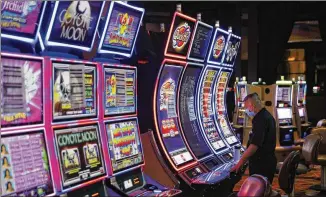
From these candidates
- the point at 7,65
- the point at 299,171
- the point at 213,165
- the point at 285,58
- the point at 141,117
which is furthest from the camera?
the point at 285,58

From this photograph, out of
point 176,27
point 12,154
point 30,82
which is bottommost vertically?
point 12,154

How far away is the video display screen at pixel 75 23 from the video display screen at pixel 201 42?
1.66 metres

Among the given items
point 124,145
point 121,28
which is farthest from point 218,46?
point 124,145

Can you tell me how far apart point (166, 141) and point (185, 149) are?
32cm

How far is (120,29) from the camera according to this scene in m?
→ 3.32

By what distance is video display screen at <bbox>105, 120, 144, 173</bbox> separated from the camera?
3.15m

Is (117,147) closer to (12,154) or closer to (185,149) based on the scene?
(12,154)

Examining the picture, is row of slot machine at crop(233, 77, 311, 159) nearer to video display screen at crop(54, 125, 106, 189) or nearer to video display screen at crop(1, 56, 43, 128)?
video display screen at crop(54, 125, 106, 189)

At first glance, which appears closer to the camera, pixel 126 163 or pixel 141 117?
pixel 126 163

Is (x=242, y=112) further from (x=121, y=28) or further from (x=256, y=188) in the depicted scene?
(x=256, y=188)

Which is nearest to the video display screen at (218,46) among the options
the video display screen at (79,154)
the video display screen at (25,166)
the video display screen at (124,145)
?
the video display screen at (124,145)

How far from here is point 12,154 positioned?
232 cm

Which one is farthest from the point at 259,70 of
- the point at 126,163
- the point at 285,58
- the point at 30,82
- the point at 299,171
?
the point at 30,82

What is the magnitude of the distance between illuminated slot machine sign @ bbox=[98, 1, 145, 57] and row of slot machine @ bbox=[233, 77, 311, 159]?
17.4ft
